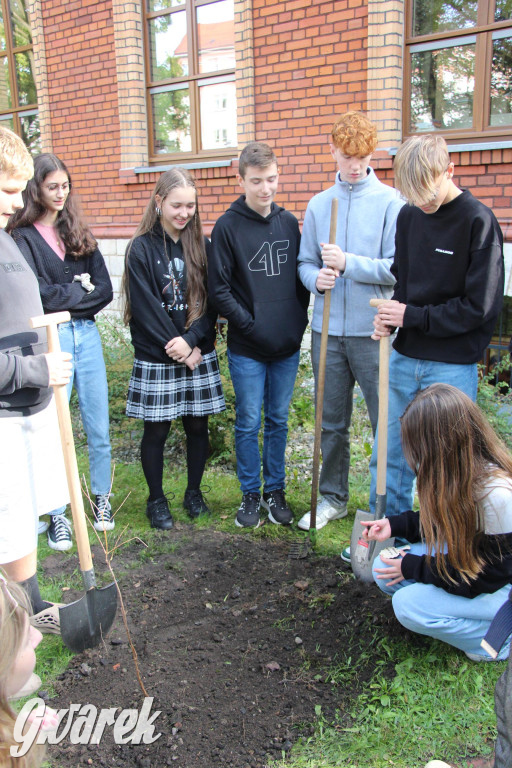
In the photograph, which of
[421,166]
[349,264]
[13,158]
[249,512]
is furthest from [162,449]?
[421,166]

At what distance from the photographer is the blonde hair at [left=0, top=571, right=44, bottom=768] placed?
1.37 metres

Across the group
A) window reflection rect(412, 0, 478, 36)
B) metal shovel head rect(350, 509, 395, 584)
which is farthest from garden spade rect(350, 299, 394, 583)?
window reflection rect(412, 0, 478, 36)

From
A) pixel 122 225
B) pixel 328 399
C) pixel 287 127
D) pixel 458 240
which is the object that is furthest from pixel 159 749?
pixel 122 225

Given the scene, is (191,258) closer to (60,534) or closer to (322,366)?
(322,366)

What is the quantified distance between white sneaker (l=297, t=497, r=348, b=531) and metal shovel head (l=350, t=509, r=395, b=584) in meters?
0.59

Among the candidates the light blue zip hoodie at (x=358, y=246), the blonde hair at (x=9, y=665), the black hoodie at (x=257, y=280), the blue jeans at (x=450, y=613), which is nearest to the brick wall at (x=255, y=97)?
the light blue zip hoodie at (x=358, y=246)

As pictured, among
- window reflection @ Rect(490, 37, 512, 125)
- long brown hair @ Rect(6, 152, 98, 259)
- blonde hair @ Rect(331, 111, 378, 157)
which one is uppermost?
window reflection @ Rect(490, 37, 512, 125)

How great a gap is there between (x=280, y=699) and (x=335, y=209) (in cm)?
221

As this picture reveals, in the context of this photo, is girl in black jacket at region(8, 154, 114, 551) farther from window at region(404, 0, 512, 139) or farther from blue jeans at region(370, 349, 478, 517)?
window at region(404, 0, 512, 139)

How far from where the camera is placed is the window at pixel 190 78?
707cm

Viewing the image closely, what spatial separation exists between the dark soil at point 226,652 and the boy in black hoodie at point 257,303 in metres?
0.60

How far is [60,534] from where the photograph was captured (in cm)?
369

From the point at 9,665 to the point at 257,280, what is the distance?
8.03 feet

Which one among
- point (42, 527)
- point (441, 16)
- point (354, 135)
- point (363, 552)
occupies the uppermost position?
point (441, 16)
